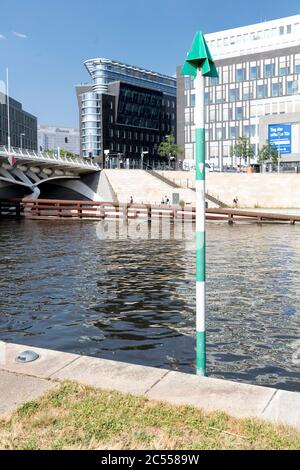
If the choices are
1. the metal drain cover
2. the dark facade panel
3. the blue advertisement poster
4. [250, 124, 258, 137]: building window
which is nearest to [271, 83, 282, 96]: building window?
[250, 124, 258, 137]: building window

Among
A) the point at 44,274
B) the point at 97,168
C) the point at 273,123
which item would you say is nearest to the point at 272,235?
the point at 44,274

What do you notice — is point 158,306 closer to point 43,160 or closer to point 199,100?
point 199,100

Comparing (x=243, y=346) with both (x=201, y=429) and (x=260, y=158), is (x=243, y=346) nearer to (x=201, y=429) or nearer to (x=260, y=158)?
(x=201, y=429)

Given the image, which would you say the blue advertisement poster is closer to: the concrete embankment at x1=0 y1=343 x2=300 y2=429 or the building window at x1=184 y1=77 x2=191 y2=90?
the building window at x1=184 y1=77 x2=191 y2=90

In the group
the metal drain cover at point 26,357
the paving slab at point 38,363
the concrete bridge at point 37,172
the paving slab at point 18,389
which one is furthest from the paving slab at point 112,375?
the concrete bridge at point 37,172

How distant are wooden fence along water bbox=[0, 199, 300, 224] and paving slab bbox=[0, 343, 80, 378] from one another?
113ft

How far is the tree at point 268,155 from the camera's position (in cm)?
8406

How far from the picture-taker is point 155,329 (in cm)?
989

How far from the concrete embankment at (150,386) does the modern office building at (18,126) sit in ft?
466

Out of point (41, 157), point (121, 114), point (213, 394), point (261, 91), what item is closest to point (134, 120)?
point (121, 114)

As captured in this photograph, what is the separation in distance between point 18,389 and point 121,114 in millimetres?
128641

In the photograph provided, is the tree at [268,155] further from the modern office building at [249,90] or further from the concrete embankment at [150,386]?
the concrete embankment at [150,386]

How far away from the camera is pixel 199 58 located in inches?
237
